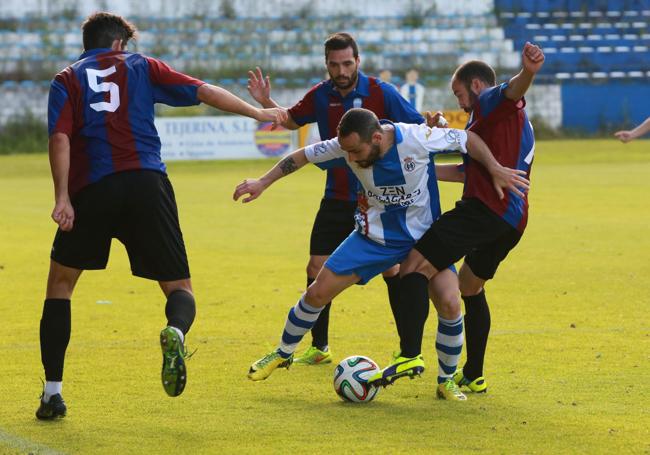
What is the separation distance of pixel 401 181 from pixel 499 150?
0.57m

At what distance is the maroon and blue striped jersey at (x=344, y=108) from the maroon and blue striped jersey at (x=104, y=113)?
1.74m

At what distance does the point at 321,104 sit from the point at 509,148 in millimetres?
1550

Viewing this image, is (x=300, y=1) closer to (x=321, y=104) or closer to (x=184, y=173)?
(x=184, y=173)

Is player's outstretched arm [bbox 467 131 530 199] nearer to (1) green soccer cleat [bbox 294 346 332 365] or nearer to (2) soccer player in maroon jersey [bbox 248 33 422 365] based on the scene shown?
(2) soccer player in maroon jersey [bbox 248 33 422 365]

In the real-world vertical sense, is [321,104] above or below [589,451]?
above

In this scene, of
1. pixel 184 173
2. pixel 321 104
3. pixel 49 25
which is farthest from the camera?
pixel 49 25

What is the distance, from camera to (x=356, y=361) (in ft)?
21.0

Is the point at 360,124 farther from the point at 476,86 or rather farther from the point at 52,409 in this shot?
the point at 52,409

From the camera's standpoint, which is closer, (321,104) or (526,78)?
(526,78)

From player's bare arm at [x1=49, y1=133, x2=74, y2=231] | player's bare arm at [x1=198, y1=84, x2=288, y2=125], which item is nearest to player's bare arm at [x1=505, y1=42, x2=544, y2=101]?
player's bare arm at [x1=198, y1=84, x2=288, y2=125]

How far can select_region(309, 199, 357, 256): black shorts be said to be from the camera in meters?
7.72

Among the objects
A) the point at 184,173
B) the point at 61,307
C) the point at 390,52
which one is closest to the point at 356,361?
the point at 61,307

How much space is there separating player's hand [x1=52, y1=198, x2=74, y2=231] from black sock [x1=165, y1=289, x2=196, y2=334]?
1.95 ft

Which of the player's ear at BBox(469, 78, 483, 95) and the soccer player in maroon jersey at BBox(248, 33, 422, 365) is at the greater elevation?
the player's ear at BBox(469, 78, 483, 95)
